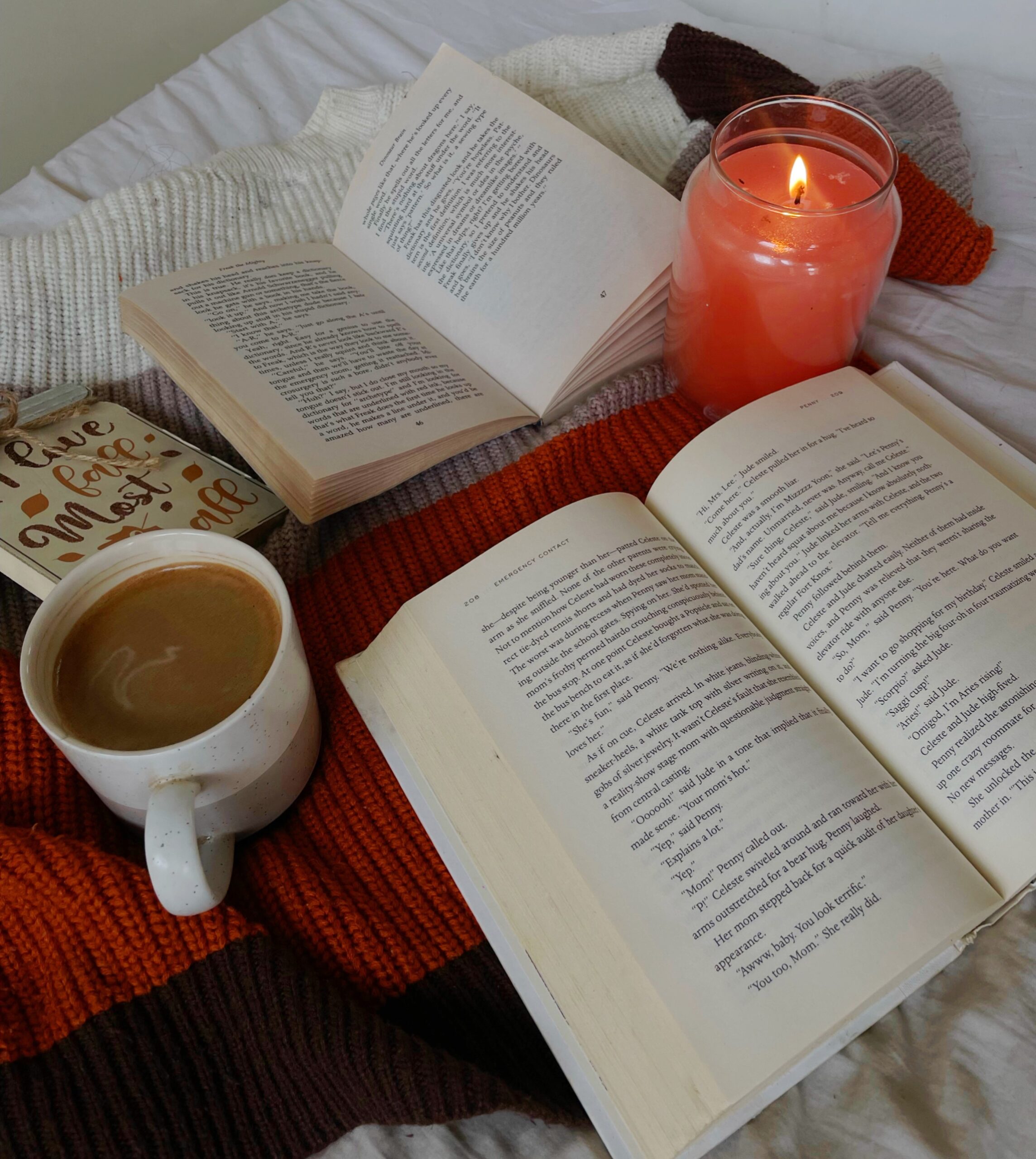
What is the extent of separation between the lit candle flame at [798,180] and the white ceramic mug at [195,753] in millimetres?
366

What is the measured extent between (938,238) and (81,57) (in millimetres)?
964

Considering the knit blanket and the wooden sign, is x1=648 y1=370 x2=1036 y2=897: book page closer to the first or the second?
the knit blanket

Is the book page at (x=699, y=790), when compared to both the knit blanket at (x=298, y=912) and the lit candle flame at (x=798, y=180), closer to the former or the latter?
the knit blanket at (x=298, y=912)

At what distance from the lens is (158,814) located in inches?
14.4

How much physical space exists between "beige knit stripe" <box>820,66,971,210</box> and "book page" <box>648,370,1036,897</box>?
0.29 metres

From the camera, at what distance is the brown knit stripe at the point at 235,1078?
38 centimetres

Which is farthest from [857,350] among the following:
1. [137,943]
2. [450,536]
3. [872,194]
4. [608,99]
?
[137,943]

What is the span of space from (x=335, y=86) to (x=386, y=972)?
0.81m

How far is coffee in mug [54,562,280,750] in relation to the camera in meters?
0.41

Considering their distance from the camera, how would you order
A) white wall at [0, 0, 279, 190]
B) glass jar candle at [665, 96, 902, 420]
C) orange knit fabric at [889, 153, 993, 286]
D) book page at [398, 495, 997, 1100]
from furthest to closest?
white wall at [0, 0, 279, 190] < orange knit fabric at [889, 153, 993, 286] < glass jar candle at [665, 96, 902, 420] < book page at [398, 495, 997, 1100]

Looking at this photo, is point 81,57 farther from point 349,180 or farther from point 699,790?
point 699,790

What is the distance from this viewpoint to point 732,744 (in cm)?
41

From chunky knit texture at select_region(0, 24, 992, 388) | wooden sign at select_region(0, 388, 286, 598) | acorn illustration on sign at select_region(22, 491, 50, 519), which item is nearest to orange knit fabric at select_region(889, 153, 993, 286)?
chunky knit texture at select_region(0, 24, 992, 388)

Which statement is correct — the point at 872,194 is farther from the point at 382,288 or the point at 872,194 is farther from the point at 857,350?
the point at 382,288
